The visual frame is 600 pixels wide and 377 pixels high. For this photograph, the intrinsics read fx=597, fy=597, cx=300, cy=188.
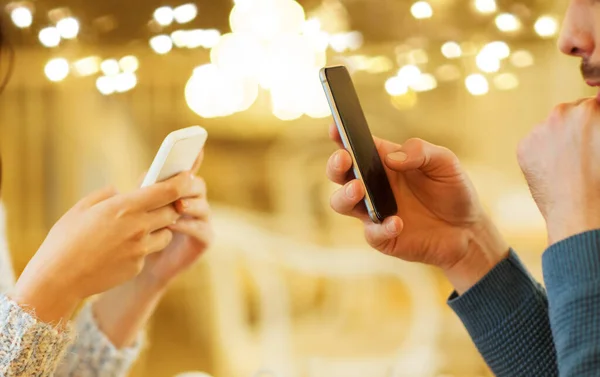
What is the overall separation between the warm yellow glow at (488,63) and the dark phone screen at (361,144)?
2.53 feet

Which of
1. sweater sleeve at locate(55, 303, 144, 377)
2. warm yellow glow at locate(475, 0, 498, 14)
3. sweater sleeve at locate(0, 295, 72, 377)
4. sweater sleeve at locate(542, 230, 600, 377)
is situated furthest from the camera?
warm yellow glow at locate(475, 0, 498, 14)

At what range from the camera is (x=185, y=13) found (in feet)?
4.48

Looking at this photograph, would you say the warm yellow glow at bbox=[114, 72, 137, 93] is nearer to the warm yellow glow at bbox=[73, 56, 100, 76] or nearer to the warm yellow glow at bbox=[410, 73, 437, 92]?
the warm yellow glow at bbox=[73, 56, 100, 76]

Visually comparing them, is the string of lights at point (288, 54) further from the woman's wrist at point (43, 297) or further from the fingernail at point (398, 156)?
the woman's wrist at point (43, 297)

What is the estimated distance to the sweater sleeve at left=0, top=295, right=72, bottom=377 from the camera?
1.92 feet

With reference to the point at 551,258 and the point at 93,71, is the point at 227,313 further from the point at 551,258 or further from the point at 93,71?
the point at 551,258

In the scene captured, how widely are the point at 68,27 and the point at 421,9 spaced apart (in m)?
0.81

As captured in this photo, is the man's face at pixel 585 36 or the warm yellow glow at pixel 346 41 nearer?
the man's face at pixel 585 36

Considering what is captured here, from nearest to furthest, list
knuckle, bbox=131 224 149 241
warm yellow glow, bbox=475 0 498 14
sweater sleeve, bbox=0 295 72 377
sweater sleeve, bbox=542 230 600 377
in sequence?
sweater sleeve, bbox=542 230 600 377 < sweater sleeve, bbox=0 295 72 377 < knuckle, bbox=131 224 149 241 < warm yellow glow, bbox=475 0 498 14

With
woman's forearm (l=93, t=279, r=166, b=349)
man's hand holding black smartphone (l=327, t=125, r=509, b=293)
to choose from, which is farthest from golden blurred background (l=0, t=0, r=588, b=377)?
man's hand holding black smartphone (l=327, t=125, r=509, b=293)

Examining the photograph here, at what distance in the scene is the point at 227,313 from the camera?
1.43 m

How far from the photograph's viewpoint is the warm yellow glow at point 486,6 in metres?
1.34

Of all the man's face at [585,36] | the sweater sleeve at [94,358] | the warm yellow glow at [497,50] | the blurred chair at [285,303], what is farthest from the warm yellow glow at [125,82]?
the man's face at [585,36]

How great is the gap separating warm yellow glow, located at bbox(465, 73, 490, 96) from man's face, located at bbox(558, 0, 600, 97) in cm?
78
